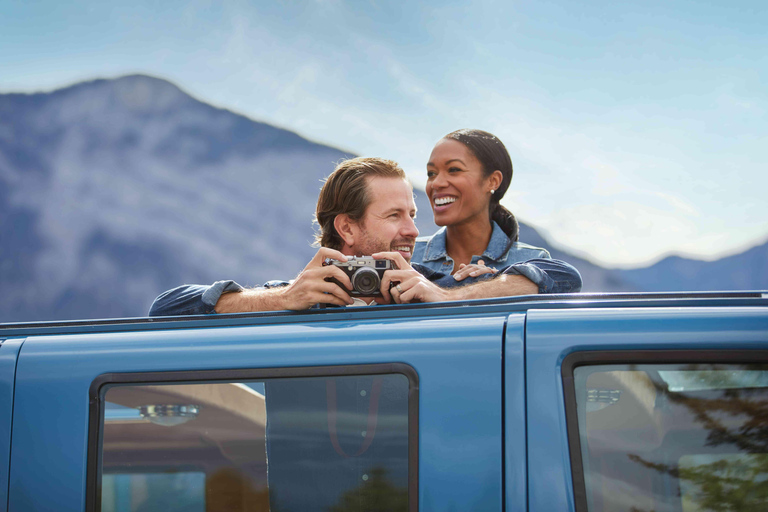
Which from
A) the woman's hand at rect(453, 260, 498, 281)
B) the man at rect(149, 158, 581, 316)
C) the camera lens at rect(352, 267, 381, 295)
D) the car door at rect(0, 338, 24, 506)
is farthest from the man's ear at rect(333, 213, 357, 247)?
the car door at rect(0, 338, 24, 506)

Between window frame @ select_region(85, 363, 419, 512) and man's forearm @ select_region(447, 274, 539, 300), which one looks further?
man's forearm @ select_region(447, 274, 539, 300)

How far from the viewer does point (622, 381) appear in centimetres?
125

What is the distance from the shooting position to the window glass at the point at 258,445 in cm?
130

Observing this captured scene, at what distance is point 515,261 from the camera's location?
9.77 feet

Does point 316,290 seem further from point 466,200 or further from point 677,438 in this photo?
point 466,200

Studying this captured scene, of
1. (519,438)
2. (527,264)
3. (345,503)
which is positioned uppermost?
(527,264)

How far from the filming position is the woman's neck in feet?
10.7

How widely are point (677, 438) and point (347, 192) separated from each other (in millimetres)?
1695

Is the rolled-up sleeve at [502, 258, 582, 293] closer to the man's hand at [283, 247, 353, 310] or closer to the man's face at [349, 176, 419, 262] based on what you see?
the man's face at [349, 176, 419, 262]

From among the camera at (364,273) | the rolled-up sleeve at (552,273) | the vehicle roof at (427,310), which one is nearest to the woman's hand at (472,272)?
the rolled-up sleeve at (552,273)

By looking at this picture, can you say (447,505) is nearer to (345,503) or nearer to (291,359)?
(345,503)

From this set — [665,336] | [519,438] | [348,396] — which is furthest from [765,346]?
[348,396]

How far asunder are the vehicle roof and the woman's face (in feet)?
6.27

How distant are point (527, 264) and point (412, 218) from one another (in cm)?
67
